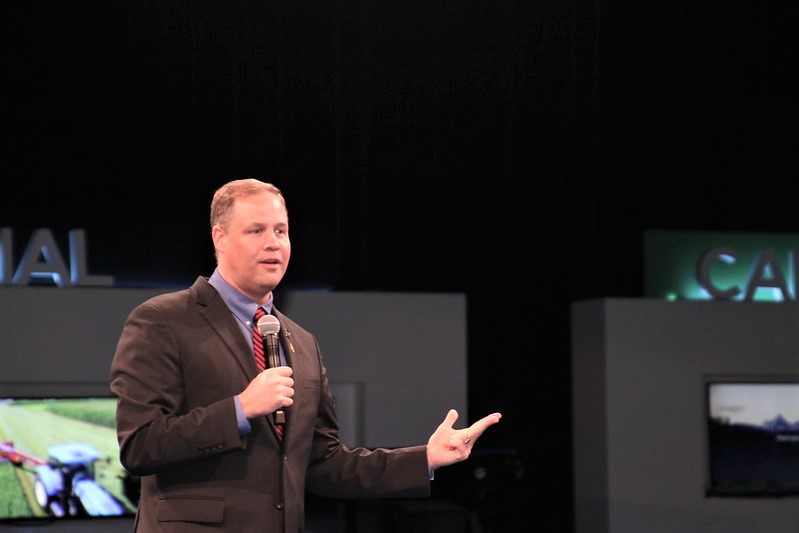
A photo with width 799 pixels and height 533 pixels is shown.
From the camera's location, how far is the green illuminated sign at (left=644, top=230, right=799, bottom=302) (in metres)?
9.73

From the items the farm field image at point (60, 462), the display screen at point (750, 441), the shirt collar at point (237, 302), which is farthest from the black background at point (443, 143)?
the shirt collar at point (237, 302)

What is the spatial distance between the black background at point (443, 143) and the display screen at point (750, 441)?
1.48m

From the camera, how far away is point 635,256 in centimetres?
1041

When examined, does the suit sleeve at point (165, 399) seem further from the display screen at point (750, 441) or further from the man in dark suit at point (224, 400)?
the display screen at point (750, 441)

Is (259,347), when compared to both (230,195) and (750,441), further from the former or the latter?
(750,441)

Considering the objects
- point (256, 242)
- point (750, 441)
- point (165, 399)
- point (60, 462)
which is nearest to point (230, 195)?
point (256, 242)

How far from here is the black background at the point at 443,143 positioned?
8820mm

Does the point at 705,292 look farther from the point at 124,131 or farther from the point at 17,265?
the point at 17,265

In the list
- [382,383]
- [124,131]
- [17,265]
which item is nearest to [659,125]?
[382,383]

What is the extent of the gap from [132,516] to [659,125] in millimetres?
5855

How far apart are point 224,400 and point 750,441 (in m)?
7.73

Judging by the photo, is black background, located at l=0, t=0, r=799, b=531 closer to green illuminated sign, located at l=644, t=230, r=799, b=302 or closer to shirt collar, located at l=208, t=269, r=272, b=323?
green illuminated sign, located at l=644, t=230, r=799, b=302

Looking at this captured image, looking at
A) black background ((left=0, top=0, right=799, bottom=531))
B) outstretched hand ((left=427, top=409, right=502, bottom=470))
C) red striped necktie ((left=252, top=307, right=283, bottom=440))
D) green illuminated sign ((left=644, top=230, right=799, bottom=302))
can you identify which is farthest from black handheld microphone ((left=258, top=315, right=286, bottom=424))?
green illuminated sign ((left=644, top=230, right=799, bottom=302))

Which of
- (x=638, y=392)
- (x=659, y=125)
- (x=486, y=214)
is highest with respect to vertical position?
(x=659, y=125)
